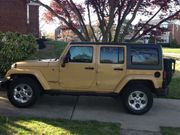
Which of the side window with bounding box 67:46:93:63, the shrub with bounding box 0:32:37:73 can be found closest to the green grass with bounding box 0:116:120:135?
the side window with bounding box 67:46:93:63

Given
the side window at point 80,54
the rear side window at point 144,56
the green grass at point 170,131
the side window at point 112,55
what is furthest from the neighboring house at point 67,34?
the green grass at point 170,131

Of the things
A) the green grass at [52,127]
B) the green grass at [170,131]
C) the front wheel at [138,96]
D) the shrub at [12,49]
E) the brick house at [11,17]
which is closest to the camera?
the green grass at [52,127]

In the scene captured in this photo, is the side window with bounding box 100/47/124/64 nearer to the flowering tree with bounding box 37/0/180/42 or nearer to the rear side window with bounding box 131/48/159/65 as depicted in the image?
the rear side window with bounding box 131/48/159/65

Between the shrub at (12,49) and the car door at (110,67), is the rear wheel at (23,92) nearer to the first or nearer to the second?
the car door at (110,67)

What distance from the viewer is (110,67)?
9539mm

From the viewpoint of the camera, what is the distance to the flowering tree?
42.9 ft

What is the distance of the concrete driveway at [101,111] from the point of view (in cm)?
872

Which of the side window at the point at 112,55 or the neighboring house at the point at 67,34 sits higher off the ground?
the neighboring house at the point at 67,34

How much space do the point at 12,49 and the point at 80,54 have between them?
436 centimetres

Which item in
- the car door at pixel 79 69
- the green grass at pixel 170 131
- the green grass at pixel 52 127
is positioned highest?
the car door at pixel 79 69

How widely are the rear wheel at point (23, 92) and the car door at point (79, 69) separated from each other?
2.26ft

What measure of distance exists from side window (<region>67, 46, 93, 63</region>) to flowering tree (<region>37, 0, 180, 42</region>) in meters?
3.48

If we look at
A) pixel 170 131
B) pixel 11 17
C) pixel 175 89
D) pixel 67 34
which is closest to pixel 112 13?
pixel 175 89

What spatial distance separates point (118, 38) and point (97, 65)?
4.70 m
